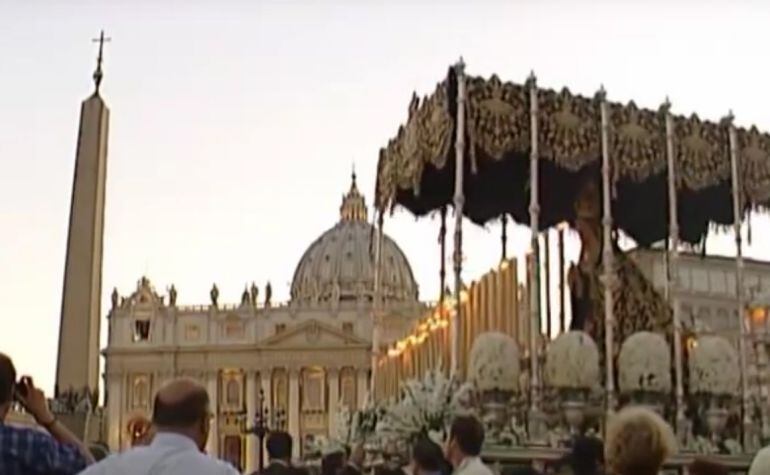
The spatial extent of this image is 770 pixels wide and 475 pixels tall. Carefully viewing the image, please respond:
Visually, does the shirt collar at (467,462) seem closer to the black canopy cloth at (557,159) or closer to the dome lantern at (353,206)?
the black canopy cloth at (557,159)

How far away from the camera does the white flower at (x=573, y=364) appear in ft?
56.0

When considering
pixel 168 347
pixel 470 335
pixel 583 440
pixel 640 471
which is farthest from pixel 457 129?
pixel 168 347

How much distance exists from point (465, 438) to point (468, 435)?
0.08 feet

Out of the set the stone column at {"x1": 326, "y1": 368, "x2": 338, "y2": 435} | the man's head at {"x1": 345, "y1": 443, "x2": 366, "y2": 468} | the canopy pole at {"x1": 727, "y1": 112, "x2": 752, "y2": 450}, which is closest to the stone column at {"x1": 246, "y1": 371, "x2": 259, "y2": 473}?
the stone column at {"x1": 326, "y1": 368, "x2": 338, "y2": 435}

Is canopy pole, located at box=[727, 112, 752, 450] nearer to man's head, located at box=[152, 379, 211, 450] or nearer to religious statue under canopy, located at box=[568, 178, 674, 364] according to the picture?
religious statue under canopy, located at box=[568, 178, 674, 364]

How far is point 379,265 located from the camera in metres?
23.4

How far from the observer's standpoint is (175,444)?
4.21 metres

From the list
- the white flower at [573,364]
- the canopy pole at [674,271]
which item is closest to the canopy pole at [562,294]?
the canopy pole at [674,271]

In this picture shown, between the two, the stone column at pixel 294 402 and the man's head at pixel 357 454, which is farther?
the stone column at pixel 294 402

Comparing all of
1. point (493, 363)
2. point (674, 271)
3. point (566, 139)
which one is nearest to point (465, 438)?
point (493, 363)

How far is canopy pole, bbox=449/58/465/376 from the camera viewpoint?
56.4ft

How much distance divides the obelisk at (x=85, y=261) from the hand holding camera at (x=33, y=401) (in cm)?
1337

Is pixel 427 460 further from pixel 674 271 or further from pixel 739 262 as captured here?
pixel 739 262

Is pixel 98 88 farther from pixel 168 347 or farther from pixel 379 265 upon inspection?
pixel 168 347
